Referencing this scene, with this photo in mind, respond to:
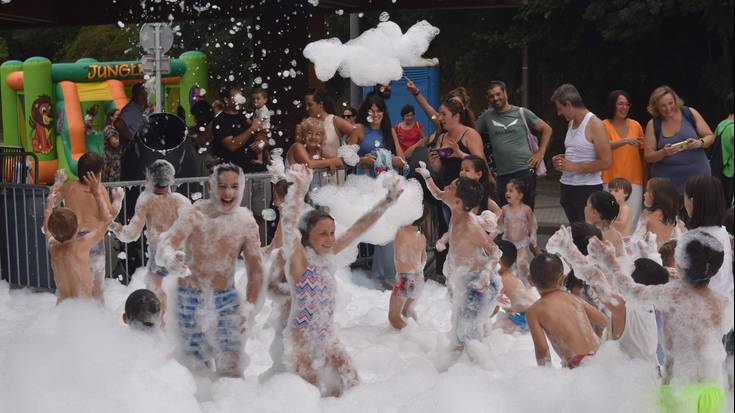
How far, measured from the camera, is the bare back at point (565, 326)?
5.20 meters

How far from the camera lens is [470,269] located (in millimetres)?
6215

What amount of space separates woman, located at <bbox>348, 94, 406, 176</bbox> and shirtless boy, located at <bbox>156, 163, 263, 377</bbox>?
2723mm

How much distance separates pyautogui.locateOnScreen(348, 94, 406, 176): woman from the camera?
27.5 ft

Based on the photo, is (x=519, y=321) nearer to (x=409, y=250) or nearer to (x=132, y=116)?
(x=409, y=250)

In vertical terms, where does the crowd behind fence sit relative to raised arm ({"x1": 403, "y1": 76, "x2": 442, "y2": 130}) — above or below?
below

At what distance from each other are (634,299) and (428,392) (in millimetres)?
1245

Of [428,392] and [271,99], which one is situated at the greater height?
[271,99]

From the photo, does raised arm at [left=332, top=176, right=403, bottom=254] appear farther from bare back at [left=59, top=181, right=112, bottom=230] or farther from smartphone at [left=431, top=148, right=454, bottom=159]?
smartphone at [left=431, top=148, right=454, bottom=159]

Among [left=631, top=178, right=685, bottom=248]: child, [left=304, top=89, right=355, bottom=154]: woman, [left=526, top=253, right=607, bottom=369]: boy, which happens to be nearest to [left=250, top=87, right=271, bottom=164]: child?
[left=304, top=89, right=355, bottom=154]: woman

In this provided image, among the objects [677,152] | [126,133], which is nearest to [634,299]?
[677,152]

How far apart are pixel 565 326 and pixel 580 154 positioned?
2.79m

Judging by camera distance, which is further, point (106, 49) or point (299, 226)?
point (106, 49)

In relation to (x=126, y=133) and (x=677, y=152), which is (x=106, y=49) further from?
(x=677, y=152)

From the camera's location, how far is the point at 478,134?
8.05 m
